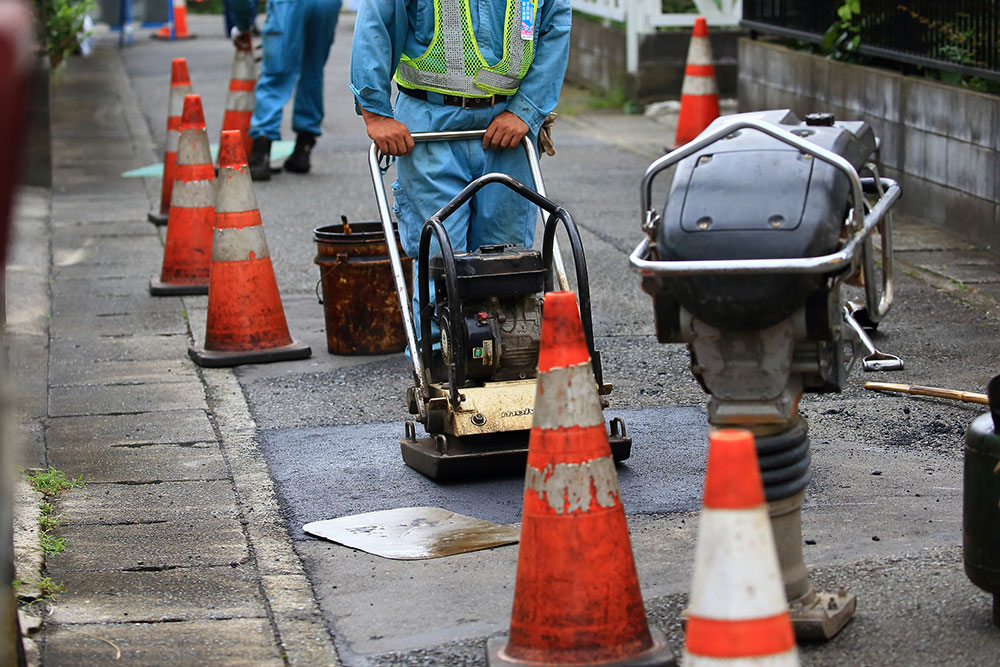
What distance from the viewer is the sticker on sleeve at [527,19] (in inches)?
202

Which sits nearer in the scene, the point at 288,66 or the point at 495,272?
the point at 495,272

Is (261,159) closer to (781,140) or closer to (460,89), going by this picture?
(460,89)

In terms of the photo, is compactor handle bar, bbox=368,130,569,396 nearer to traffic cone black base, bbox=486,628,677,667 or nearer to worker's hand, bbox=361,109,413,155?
worker's hand, bbox=361,109,413,155

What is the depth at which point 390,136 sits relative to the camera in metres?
5.09

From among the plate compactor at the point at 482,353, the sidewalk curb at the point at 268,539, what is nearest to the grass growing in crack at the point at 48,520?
the sidewalk curb at the point at 268,539

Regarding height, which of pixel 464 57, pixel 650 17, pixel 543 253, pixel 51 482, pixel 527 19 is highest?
pixel 527 19

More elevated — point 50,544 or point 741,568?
point 741,568

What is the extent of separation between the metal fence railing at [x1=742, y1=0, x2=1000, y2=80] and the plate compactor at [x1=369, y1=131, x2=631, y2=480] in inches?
176

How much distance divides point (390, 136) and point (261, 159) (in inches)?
249

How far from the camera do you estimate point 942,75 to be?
29.7ft

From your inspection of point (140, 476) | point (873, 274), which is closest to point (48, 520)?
point (140, 476)

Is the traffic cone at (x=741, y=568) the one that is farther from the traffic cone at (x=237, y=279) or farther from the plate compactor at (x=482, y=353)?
the traffic cone at (x=237, y=279)

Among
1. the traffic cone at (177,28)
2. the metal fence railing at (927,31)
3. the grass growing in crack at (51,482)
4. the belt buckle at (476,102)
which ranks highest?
the belt buckle at (476,102)

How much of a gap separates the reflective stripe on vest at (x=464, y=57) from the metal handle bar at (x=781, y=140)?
5.83ft
